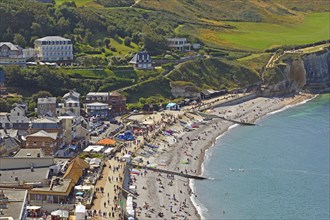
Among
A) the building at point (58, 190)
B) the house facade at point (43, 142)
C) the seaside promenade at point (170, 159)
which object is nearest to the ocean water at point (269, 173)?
the seaside promenade at point (170, 159)

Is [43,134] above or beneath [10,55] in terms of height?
beneath

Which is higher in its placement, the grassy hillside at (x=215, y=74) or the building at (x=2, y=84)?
the grassy hillside at (x=215, y=74)

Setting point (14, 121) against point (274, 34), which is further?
point (274, 34)

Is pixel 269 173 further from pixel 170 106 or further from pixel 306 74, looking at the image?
pixel 306 74

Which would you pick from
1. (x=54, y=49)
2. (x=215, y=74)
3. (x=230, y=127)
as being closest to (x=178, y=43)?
(x=215, y=74)

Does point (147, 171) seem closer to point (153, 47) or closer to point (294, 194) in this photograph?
point (294, 194)

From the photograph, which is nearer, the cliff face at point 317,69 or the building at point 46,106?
the building at point 46,106

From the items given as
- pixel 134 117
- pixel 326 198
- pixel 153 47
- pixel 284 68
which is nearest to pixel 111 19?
pixel 153 47

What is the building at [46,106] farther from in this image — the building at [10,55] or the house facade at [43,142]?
the building at [10,55]

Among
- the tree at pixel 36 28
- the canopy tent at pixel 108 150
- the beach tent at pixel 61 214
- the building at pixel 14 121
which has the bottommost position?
the beach tent at pixel 61 214
